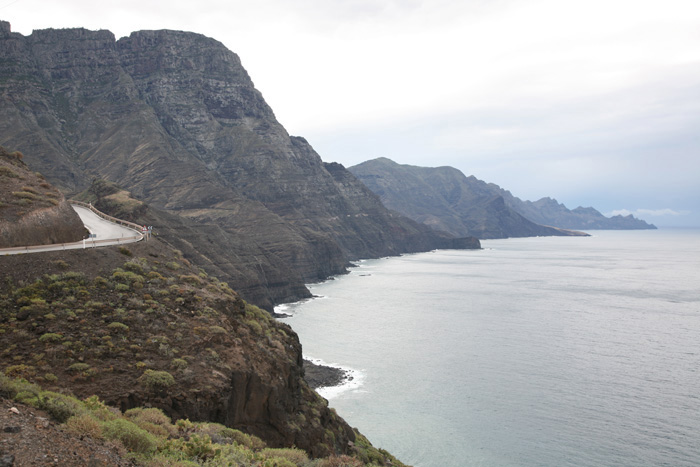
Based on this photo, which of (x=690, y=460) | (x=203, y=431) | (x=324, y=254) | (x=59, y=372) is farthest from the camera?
(x=324, y=254)

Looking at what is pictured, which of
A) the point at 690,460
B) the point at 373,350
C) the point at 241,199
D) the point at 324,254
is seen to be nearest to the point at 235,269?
the point at 373,350

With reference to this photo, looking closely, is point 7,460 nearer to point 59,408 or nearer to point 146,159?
point 59,408

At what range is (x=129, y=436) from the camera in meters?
14.2

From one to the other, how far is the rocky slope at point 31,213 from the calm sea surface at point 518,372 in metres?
28.6

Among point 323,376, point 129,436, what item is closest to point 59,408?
point 129,436

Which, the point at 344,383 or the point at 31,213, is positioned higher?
the point at 31,213

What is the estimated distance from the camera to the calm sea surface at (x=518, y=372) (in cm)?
4178

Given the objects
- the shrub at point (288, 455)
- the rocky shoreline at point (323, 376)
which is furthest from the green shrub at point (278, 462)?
the rocky shoreline at point (323, 376)

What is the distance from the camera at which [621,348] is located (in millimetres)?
69125

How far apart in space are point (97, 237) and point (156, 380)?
2076 cm

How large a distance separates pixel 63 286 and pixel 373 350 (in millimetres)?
50147

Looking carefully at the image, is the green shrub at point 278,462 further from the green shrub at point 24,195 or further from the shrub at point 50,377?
the green shrub at point 24,195

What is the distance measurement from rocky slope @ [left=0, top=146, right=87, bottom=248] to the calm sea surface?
93.8 ft

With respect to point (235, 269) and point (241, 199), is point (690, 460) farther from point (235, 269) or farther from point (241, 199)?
point (241, 199)
